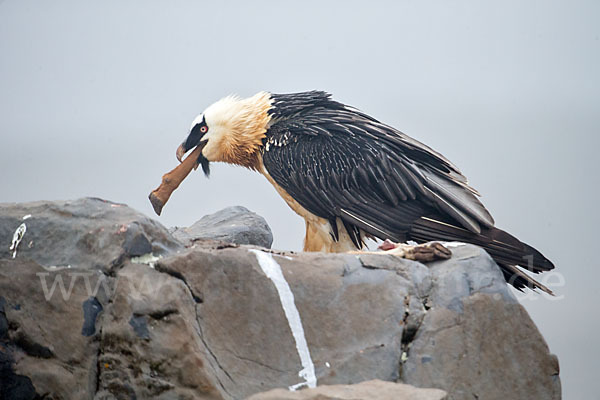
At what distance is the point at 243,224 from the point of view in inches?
199

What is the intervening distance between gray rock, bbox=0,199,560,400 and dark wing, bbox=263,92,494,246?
1520 mm

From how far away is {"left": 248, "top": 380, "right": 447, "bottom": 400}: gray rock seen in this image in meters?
2.52

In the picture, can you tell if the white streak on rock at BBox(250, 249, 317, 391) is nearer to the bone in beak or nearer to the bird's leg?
the bird's leg

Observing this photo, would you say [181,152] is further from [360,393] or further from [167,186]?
[360,393]

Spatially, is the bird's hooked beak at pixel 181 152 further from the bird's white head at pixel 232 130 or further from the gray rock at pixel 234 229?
the gray rock at pixel 234 229

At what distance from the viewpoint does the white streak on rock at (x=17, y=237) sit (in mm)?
3299

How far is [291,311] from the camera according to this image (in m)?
3.18

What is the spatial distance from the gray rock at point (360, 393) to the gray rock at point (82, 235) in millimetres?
971

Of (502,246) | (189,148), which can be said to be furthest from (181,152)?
(502,246)

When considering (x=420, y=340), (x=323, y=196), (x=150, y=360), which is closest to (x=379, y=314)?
(x=420, y=340)

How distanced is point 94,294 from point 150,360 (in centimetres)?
37

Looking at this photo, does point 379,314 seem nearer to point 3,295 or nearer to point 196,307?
point 196,307

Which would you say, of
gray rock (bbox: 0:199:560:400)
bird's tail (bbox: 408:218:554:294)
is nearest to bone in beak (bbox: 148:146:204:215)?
bird's tail (bbox: 408:218:554:294)

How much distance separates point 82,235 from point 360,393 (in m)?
1.42
